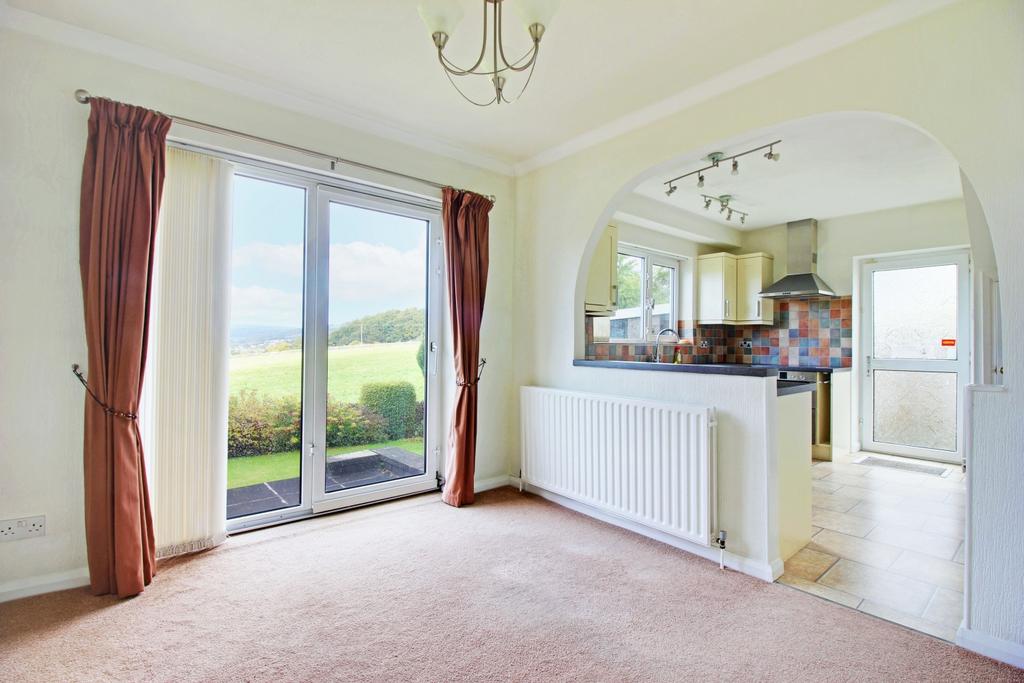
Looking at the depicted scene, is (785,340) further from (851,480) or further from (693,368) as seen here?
(693,368)

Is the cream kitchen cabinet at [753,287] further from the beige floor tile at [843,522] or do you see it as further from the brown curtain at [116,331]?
the brown curtain at [116,331]

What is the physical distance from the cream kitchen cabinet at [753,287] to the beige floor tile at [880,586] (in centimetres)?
349

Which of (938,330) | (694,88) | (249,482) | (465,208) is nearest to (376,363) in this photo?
(249,482)

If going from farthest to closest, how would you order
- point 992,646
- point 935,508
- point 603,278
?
point 603,278 < point 935,508 < point 992,646

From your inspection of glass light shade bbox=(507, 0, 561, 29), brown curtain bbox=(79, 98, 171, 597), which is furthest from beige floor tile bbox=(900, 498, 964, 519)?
brown curtain bbox=(79, 98, 171, 597)

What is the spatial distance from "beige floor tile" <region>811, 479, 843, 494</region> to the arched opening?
31 millimetres

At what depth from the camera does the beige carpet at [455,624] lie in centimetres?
165

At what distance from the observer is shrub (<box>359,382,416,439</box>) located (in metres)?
3.25

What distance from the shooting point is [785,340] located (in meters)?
5.63

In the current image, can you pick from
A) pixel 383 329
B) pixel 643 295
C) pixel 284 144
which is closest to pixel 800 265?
pixel 643 295

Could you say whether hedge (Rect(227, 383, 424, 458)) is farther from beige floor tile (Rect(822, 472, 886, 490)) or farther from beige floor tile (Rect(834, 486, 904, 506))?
beige floor tile (Rect(822, 472, 886, 490))

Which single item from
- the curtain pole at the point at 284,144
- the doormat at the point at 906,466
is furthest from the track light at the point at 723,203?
the doormat at the point at 906,466

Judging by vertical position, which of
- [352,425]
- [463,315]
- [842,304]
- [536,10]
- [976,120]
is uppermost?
[536,10]

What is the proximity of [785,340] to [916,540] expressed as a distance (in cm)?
318
